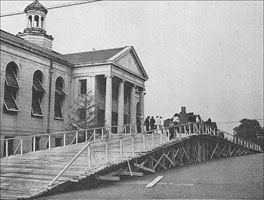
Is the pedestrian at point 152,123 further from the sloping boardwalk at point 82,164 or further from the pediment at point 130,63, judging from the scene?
the pediment at point 130,63

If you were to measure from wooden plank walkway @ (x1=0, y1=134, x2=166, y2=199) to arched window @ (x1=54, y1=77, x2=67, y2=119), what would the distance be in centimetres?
1385

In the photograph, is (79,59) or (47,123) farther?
(79,59)

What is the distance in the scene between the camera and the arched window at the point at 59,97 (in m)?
32.7

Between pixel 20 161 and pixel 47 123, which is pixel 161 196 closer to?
pixel 20 161

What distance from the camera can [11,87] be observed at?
2680 centimetres

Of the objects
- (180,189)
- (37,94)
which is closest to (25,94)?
(37,94)

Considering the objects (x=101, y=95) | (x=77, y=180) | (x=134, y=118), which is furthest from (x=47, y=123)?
(x=77, y=180)

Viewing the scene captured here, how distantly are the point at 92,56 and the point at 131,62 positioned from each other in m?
4.45

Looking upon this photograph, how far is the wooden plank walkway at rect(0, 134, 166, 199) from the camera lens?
1281cm

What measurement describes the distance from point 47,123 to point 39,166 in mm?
14948

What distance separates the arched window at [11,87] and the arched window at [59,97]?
566cm

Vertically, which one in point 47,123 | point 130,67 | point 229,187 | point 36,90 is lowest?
point 229,187

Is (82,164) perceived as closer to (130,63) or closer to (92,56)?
(92,56)

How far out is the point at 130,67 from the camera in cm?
3884
